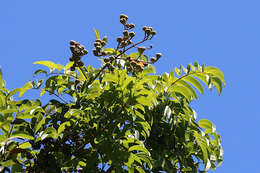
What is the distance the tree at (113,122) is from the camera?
9.85ft

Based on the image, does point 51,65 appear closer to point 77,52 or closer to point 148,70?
point 77,52

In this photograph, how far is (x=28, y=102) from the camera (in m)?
3.21

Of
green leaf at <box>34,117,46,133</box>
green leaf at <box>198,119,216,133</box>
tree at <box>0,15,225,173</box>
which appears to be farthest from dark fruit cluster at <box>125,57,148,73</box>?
green leaf at <box>34,117,46,133</box>

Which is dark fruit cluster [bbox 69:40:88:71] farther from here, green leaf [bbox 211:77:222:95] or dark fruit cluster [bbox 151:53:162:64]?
green leaf [bbox 211:77:222:95]

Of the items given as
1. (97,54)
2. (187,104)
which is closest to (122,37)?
(97,54)

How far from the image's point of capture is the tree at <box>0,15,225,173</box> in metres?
3.00

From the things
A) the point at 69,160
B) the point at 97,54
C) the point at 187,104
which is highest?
the point at 97,54

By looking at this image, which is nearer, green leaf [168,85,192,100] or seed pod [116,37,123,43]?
green leaf [168,85,192,100]

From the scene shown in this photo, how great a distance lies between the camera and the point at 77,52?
135 inches

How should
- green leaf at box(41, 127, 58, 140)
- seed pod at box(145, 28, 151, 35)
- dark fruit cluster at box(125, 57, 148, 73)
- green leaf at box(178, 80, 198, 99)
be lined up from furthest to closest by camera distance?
seed pod at box(145, 28, 151, 35)
green leaf at box(178, 80, 198, 99)
dark fruit cluster at box(125, 57, 148, 73)
green leaf at box(41, 127, 58, 140)

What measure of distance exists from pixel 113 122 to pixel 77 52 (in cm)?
67

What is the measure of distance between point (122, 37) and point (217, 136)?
1075 millimetres

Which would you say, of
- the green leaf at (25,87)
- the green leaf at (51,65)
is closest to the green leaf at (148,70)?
the green leaf at (51,65)

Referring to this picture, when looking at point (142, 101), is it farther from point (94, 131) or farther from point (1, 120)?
point (1, 120)
